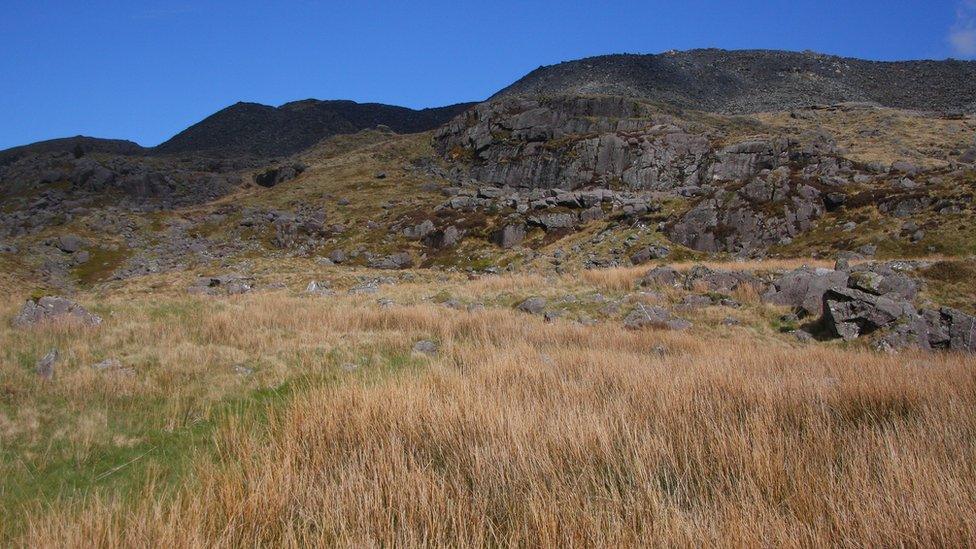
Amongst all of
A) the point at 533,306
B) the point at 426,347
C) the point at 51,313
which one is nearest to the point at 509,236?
the point at 533,306

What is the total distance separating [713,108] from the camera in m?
114

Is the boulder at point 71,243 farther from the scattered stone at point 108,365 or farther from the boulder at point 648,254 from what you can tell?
the boulder at point 648,254

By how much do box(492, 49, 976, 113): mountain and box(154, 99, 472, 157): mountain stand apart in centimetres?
5008

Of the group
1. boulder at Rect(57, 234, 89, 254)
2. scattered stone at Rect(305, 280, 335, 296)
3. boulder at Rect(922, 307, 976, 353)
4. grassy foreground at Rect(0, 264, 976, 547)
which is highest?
boulder at Rect(57, 234, 89, 254)

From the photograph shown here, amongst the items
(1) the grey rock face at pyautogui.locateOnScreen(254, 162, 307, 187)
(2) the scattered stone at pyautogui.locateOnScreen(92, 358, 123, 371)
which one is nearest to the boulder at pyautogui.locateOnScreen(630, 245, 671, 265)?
(2) the scattered stone at pyautogui.locateOnScreen(92, 358, 123, 371)

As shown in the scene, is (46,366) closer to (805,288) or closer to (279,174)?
(805,288)

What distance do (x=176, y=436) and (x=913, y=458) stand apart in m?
Answer: 7.11

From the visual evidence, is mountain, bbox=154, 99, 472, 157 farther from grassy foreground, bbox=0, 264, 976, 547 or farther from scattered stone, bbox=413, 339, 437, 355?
grassy foreground, bbox=0, 264, 976, 547

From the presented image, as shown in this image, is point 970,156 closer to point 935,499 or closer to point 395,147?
point 935,499

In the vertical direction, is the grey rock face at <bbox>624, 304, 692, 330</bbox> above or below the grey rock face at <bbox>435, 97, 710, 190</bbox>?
below

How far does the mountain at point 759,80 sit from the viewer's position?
112875mm

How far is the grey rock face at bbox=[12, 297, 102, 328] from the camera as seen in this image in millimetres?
10945

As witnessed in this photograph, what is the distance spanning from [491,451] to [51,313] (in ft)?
41.2

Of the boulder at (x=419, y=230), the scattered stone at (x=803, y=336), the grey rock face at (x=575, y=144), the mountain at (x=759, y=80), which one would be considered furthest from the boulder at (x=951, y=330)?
the mountain at (x=759, y=80)
